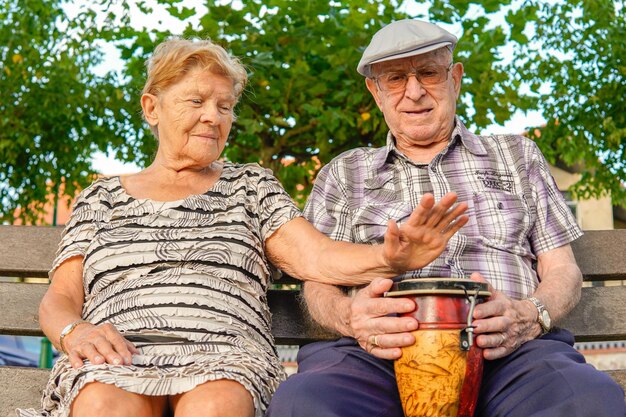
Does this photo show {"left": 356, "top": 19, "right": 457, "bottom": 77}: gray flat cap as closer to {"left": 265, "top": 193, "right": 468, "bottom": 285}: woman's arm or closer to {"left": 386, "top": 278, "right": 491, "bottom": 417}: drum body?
{"left": 265, "top": 193, "right": 468, "bottom": 285}: woman's arm

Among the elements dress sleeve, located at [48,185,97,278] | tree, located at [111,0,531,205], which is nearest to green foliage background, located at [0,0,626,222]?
tree, located at [111,0,531,205]

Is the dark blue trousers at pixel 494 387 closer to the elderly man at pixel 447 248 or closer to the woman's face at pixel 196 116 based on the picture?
the elderly man at pixel 447 248

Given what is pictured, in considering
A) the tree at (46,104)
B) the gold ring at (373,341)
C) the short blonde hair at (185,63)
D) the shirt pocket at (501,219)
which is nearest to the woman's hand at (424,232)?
the gold ring at (373,341)

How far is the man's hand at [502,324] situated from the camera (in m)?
2.69

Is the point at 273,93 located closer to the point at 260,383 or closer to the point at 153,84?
the point at 153,84

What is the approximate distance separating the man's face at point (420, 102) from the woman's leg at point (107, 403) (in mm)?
1469

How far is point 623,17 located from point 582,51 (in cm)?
43

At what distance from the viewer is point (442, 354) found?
8.21 feet

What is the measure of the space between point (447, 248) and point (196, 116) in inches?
43.2

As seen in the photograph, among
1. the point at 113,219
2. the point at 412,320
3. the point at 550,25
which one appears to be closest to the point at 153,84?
the point at 113,219

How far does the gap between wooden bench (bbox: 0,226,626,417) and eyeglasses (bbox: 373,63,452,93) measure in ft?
2.92

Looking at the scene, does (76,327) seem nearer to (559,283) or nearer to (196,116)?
(196,116)

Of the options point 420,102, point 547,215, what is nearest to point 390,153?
point 420,102

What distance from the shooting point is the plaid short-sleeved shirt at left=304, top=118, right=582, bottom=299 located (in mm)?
3373
